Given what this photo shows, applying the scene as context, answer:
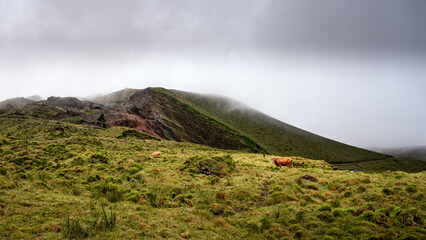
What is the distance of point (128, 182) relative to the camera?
60.5 ft

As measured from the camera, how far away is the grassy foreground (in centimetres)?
1005

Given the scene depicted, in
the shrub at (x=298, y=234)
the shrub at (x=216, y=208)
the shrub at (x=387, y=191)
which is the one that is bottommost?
the shrub at (x=216, y=208)

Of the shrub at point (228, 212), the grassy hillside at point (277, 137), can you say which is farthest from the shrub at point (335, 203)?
the grassy hillside at point (277, 137)

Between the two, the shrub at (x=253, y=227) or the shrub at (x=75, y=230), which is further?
the shrub at (x=253, y=227)

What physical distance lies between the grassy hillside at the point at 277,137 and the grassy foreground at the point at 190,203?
88.3m

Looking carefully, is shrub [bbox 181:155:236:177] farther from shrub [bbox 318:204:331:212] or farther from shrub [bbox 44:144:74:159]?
shrub [bbox 44:144:74:159]

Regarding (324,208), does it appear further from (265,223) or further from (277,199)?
(265,223)

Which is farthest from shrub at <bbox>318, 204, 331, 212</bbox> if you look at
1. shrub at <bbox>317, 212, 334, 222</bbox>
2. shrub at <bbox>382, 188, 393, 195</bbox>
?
shrub at <bbox>382, 188, 393, 195</bbox>

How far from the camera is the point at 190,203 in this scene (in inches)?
572

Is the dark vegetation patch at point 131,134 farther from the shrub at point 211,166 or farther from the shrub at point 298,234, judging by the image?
the shrub at point 298,234

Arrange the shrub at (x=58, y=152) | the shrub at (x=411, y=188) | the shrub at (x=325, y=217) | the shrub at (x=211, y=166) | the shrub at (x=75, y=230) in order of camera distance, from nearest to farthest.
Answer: the shrub at (x=75, y=230) < the shrub at (x=325, y=217) < the shrub at (x=411, y=188) < the shrub at (x=211, y=166) < the shrub at (x=58, y=152)

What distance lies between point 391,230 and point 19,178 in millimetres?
23860

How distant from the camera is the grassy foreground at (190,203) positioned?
10.0 metres

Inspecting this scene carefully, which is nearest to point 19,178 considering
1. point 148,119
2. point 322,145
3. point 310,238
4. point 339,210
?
point 310,238
